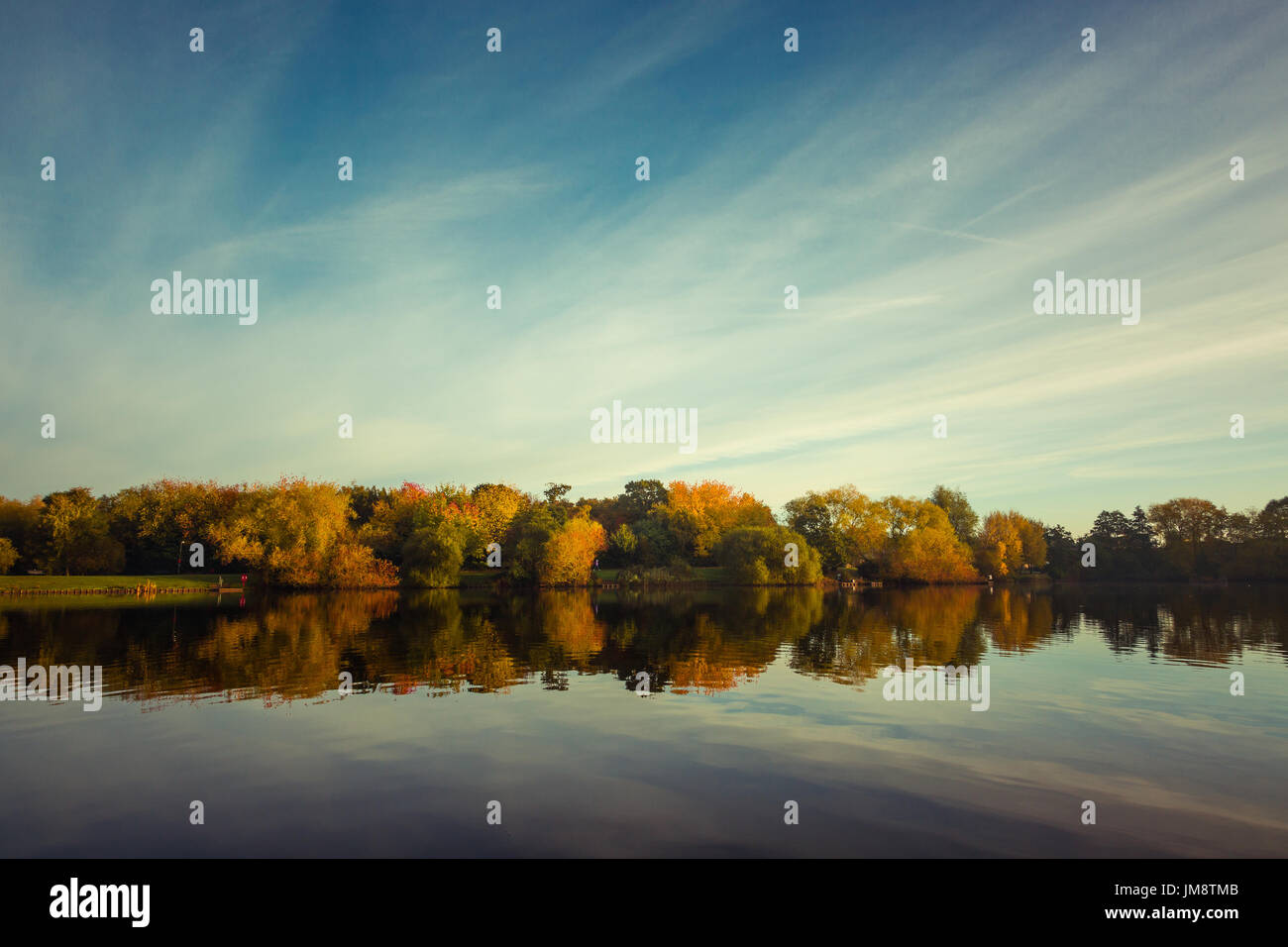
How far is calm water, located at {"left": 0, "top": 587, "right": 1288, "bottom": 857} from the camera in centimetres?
934

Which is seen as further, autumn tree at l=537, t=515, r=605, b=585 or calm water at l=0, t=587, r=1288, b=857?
autumn tree at l=537, t=515, r=605, b=585

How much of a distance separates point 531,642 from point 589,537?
60800 millimetres

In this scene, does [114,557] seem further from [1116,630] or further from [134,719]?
[1116,630]

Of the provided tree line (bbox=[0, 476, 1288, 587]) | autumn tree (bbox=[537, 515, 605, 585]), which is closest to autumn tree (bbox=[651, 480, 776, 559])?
tree line (bbox=[0, 476, 1288, 587])

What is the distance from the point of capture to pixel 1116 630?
119 feet

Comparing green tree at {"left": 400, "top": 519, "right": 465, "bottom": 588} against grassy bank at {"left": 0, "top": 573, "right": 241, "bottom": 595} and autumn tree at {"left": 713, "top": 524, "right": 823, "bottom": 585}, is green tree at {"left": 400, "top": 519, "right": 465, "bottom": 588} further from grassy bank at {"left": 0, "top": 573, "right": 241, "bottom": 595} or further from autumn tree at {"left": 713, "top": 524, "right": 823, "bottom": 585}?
autumn tree at {"left": 713, "top": 524, "right": 823, "bottom": 585}

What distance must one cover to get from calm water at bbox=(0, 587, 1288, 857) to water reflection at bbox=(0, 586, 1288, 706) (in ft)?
0.88

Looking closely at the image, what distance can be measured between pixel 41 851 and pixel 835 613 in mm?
45808

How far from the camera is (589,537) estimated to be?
9162 centimetres

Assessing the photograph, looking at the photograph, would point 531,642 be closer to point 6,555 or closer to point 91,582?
point 91,582

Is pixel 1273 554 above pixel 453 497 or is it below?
below

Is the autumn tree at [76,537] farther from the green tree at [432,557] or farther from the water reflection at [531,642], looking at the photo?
the green tree at [432,557]

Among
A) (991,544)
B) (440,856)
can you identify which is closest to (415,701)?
(440,856)

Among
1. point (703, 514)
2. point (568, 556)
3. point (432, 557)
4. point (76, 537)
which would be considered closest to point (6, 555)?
point (76, 537)
